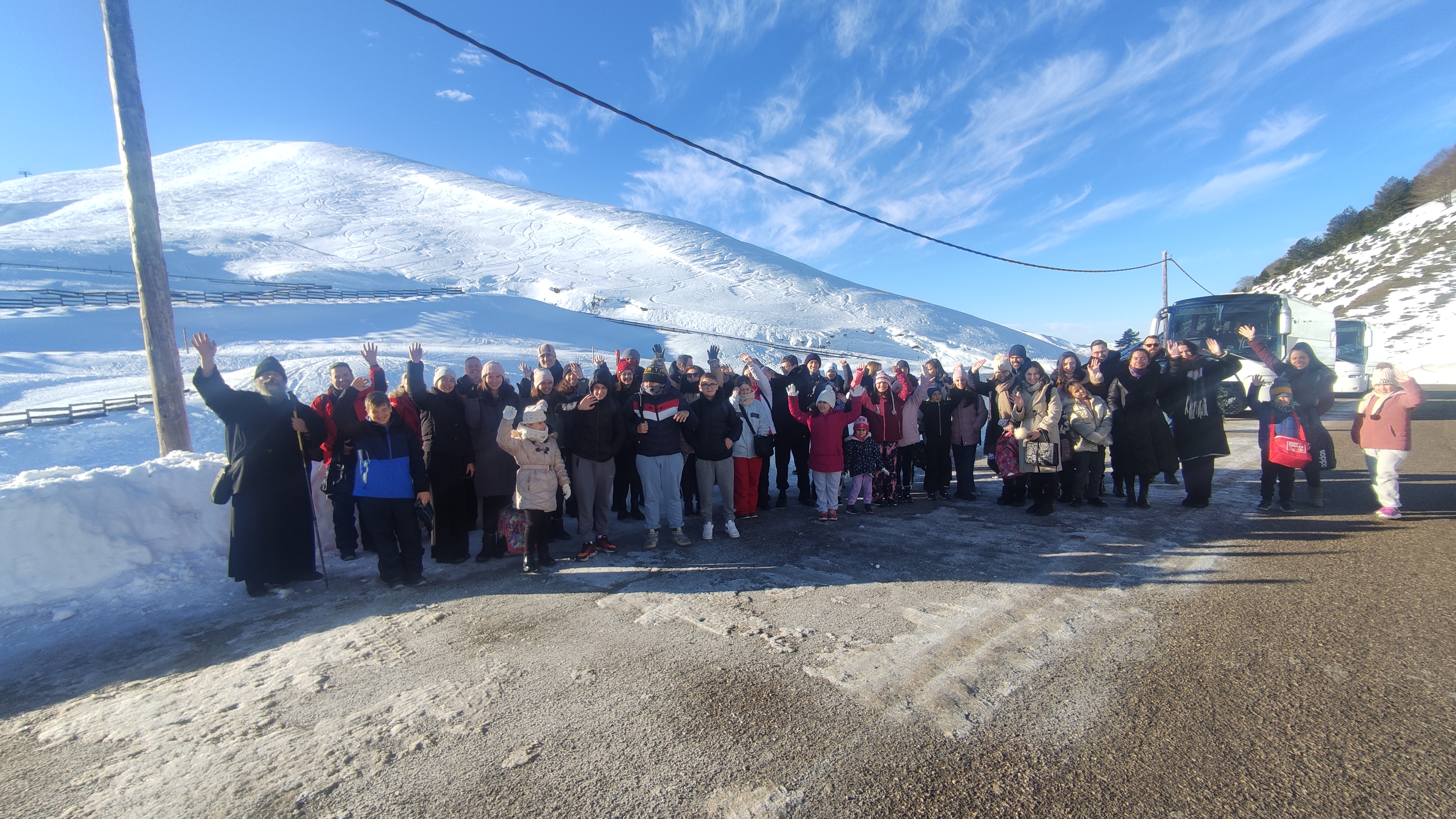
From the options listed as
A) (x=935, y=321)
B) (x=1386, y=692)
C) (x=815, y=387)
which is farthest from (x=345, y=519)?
(x=935, y=321)

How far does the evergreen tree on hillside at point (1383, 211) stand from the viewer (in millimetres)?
55469

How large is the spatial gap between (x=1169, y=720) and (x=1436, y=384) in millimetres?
33643

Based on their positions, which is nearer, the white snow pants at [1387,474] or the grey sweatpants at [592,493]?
the grey sweatpants at [592,493]

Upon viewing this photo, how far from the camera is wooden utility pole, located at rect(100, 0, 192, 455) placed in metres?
5.77

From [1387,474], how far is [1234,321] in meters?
10.4

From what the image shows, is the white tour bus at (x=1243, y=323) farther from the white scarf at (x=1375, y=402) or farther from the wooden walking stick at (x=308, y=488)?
the wooden walking stick at (x=308, y=488)

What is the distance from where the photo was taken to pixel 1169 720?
2.80m

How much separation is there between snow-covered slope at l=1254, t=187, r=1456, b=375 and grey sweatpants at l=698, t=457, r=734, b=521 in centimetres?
3484

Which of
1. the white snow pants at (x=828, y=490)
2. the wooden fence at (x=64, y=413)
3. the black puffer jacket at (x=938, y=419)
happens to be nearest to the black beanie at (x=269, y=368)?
the white snow pants at (x=828, y=490)

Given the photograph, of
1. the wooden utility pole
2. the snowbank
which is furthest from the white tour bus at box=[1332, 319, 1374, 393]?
the wooden utility pole

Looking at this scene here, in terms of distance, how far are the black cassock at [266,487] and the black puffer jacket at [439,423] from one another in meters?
0.80

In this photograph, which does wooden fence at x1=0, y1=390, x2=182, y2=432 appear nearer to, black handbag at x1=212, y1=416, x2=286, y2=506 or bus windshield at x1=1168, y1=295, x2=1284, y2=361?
black handbag at x1=212, y1=416, x2=286, y2=506

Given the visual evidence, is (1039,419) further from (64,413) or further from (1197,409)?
(64,413)

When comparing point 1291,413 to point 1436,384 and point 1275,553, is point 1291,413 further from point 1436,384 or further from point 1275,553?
point 1436,384
